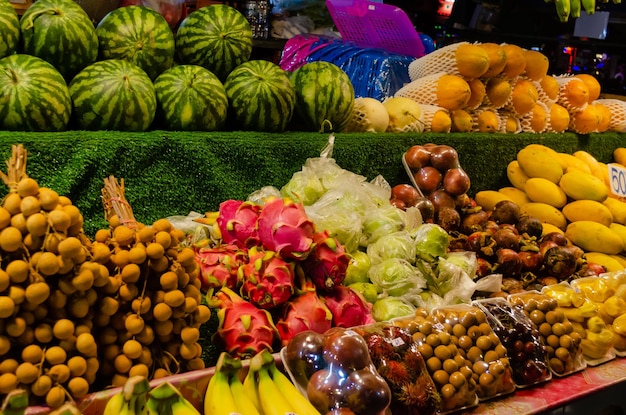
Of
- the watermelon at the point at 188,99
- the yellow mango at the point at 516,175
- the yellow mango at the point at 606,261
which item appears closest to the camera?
the watermelon at the point at 188,99

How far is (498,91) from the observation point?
347cm

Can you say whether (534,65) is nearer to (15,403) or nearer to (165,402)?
(165,402)

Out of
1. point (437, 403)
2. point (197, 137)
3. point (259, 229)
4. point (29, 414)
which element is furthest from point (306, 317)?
point (197, 137)

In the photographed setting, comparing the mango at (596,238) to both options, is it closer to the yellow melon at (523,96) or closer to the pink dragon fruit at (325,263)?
the yellow melon at (523,96)

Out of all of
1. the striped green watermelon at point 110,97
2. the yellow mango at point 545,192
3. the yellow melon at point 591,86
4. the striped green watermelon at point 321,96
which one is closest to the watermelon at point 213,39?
the striped green watermelon at point 321,96

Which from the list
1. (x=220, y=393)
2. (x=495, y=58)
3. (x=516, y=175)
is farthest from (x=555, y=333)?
(x=495, y=58)

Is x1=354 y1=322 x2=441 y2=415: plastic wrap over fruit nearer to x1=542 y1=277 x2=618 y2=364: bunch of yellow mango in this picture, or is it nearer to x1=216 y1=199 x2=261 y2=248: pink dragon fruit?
x1=216 y1=199 x2=261 y2=248: pink dragon fruit

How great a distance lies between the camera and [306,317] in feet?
5.25

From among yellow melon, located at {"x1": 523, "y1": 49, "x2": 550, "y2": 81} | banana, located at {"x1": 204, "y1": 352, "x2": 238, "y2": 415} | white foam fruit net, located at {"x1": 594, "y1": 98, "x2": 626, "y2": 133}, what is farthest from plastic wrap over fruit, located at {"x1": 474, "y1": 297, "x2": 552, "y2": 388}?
white foam fruit net, located at {"x1": 594, "y1": 98, "x2": 626, "y2": 133}

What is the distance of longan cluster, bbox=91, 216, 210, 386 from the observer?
1.23m

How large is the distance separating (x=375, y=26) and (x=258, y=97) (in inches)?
84.1

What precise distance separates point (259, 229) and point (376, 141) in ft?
3.91

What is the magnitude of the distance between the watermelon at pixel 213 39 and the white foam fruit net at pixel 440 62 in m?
1.35

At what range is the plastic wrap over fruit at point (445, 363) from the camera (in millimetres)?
1606
